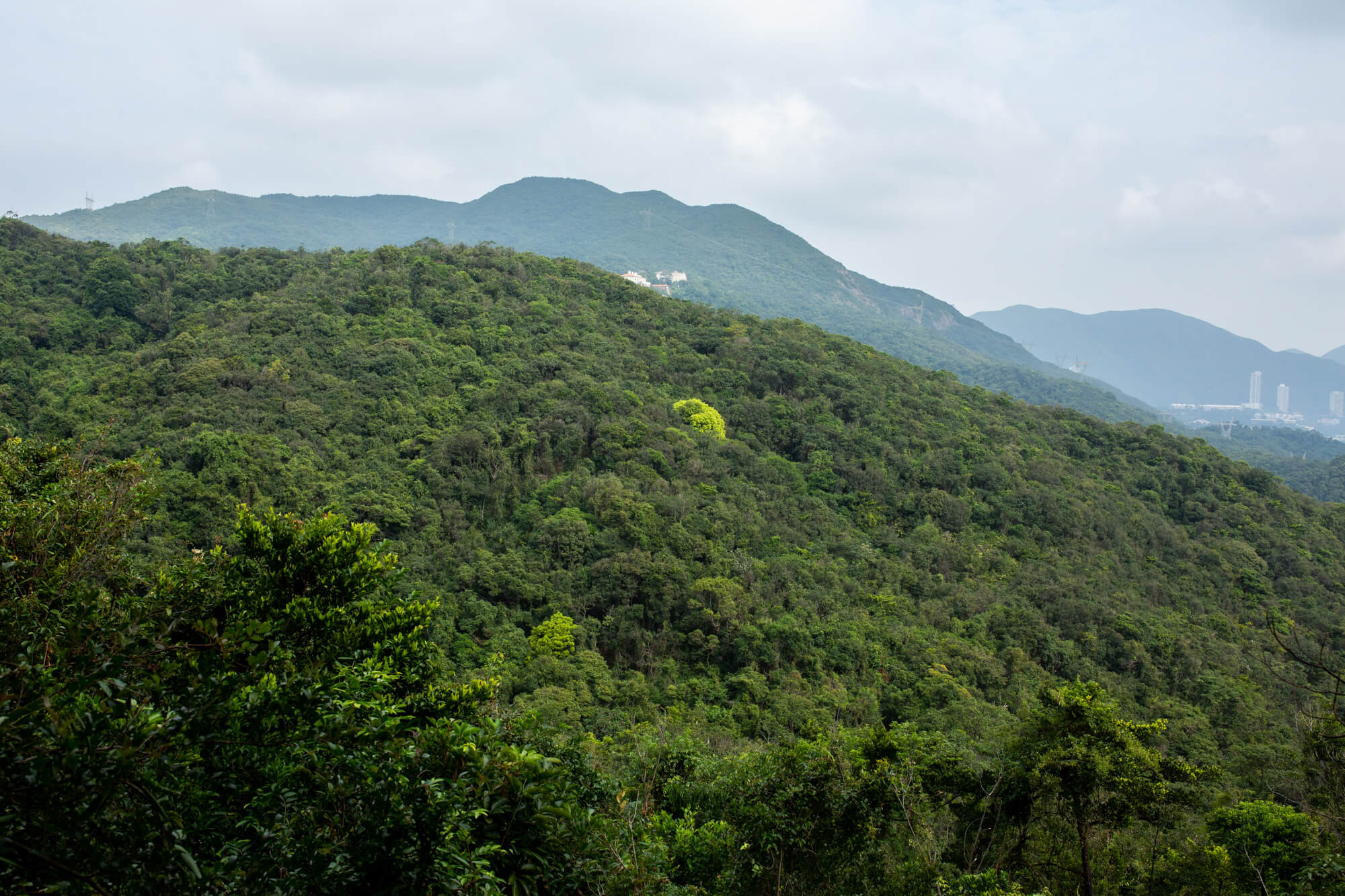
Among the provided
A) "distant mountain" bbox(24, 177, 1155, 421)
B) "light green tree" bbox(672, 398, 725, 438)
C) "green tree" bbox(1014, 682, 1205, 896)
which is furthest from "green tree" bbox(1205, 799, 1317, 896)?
"distant mountain" bbox(24, 177, 1155, 421)

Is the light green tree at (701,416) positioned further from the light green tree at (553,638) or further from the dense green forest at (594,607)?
the light green tree at (553,638)

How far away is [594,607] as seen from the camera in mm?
19078

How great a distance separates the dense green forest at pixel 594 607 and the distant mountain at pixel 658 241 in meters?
55.7

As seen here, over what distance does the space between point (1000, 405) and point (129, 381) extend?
4002 cm

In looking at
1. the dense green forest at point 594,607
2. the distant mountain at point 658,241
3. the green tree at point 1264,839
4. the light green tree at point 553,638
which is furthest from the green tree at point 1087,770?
the distant mountain at point 658,241

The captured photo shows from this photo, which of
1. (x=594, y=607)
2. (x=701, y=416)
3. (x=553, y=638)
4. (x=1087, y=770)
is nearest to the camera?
(x=1087, y=770)

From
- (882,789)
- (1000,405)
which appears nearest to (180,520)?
(882,789)

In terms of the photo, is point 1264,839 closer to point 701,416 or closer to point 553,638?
point 553,638

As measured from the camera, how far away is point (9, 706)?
2.48 meters

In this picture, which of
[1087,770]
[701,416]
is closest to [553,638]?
[1087,770]

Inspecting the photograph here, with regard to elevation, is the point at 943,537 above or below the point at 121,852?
below

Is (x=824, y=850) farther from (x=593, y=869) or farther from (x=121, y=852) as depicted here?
(x=121, y=852)

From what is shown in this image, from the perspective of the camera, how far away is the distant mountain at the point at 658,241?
91.8 metres

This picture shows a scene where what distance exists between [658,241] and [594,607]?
427 feet
